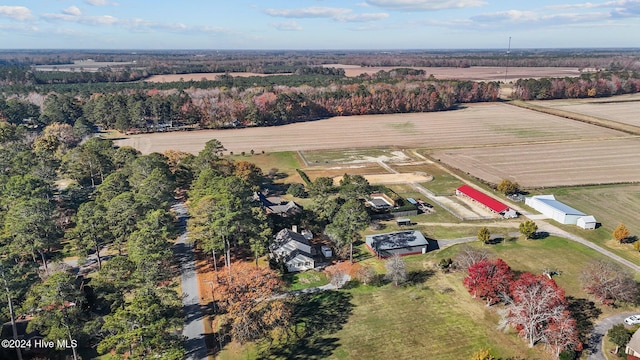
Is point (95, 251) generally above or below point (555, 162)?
below

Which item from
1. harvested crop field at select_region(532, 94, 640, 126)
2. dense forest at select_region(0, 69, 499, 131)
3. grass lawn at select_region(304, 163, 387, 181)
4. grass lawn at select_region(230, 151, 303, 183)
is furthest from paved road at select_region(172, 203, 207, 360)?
harvested crop field at select_region(532, 94, 640, 126)

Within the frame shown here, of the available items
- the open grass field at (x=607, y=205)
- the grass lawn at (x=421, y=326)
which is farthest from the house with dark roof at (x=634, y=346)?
the open grass field at (x=607, y=205)

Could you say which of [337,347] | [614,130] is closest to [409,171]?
[337,347]

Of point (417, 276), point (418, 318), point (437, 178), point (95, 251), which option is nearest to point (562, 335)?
point (418, 318)

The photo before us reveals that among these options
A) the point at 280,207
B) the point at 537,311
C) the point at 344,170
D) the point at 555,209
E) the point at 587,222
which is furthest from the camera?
the point at 344,170

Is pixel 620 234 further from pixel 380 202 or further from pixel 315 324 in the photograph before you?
pixel 315 324

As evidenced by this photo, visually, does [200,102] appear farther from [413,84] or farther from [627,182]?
[627,182]
